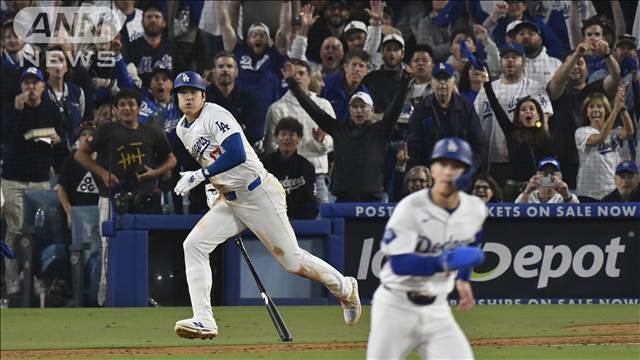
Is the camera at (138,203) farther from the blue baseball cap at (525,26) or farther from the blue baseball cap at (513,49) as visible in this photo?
the blue baseball cap at (525,26)

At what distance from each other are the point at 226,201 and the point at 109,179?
13.0ft

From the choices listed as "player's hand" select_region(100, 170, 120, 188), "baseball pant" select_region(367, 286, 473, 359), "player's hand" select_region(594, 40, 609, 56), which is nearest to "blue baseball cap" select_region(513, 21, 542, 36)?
"player's hand" select_region(594, 40, 609, 56)

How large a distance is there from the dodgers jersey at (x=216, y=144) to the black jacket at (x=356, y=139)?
357 cm

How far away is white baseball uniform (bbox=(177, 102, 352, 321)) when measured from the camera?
9844 millimetres

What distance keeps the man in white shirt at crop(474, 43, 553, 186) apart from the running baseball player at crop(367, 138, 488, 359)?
787 cm

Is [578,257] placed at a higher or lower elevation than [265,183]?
lower

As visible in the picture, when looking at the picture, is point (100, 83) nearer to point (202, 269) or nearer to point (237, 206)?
point (237, 206)

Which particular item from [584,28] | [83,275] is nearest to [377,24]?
[584,28]

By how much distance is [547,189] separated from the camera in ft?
45.9

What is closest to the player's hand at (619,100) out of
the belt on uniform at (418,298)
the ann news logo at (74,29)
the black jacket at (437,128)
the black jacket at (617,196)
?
the black jacket at (617,196)

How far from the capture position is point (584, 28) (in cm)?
1484

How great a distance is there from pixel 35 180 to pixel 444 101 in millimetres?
4772

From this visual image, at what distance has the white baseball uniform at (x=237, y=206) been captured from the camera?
9.84 metres

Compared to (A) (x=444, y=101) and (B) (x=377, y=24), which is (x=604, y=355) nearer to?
(A) (x=444, y=101)
